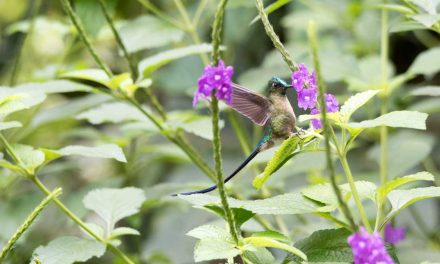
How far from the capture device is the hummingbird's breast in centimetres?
144

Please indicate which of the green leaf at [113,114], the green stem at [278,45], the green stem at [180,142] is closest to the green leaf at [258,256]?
the green stem at [278,45]

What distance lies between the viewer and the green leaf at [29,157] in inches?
60.4

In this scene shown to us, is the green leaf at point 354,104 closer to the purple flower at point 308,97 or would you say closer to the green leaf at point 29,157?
the purple flower at point 308,97

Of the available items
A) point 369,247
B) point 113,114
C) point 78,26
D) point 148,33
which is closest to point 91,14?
point 148,33

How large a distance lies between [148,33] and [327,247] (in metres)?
1.33

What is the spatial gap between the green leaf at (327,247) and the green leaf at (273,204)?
0.22ft

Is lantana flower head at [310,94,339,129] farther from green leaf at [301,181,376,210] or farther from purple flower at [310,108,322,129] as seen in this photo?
green leaf at [301,181,376,210]

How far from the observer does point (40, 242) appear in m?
2.79

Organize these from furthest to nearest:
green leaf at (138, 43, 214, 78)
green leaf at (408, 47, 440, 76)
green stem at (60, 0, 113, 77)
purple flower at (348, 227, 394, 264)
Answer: green leaf at (408, 47, 440, 76) < green leaf at (138, 43, 214, 78) < green stem at (60, 0, 113, 77) < purple flower at (348, 227, 394, 264)

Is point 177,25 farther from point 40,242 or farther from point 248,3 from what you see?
point 40,242

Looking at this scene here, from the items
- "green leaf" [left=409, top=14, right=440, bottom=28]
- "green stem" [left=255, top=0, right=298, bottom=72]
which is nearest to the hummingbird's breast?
"green stem" [left=255, top=0, right=298, bottom=72]

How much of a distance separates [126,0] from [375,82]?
1.94 m

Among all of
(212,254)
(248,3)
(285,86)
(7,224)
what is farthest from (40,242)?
(212,254)

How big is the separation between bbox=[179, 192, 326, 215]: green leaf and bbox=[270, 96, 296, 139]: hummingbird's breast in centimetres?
22
